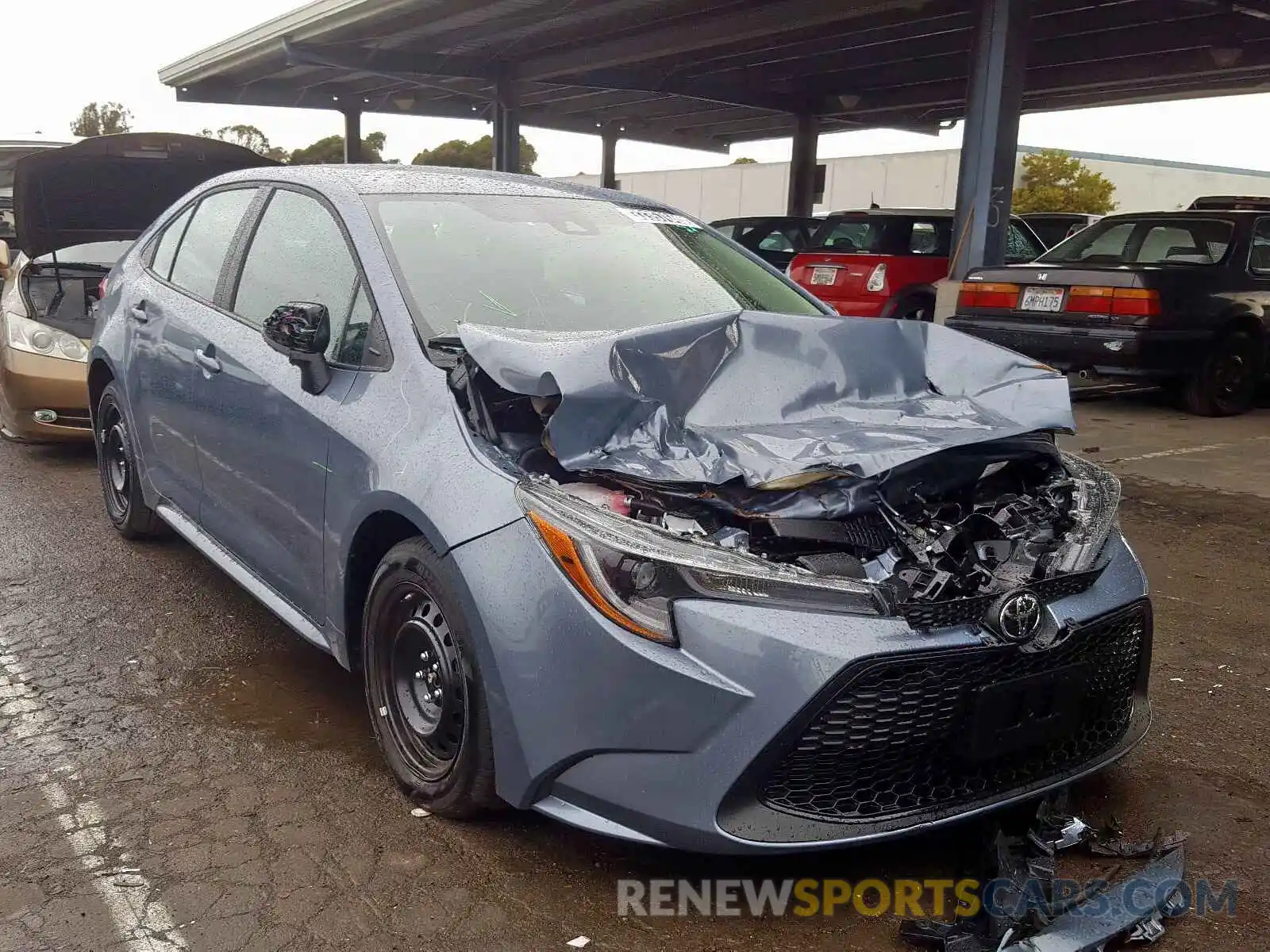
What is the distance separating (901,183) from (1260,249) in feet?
95.7

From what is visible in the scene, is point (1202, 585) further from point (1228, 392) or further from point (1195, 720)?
point (1228, 392)

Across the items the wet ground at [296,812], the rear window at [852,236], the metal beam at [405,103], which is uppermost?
the metal beam at [405,103]

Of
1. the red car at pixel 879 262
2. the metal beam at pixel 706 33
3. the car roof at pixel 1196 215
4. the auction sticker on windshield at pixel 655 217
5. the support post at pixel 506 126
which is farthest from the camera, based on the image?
the support post at pixel 506 126

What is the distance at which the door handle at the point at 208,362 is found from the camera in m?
3.86

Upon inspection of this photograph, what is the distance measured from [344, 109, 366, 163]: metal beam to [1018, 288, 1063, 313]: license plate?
20028 millimetres

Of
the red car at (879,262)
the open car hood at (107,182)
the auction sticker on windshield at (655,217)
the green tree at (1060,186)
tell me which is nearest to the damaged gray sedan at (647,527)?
the auction sticker on windshield at (655,217)

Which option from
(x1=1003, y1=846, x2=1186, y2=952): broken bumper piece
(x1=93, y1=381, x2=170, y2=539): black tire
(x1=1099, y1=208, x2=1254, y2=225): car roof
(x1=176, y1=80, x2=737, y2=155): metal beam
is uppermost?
(x1=176, y1=80, x2=737, y2=155): metal beam

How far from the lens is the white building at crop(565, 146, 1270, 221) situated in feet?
120

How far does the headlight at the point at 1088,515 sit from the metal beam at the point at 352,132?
25.0 metres

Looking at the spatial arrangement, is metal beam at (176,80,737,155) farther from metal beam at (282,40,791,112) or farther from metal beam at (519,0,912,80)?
metal beam at (519,0,912,80)

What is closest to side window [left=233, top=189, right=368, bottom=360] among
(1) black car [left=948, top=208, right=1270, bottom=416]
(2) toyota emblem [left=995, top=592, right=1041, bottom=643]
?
(2) toyota emblem [left=995, top=592, right=1041, bottom=643]

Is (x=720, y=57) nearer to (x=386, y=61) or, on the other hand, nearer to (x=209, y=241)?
(x=386, y=61)

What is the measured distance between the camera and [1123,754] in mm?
2867

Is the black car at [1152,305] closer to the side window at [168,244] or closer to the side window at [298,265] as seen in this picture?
the side window at [168,244]
